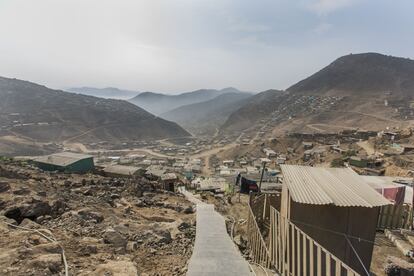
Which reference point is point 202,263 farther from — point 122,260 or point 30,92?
point 30,92

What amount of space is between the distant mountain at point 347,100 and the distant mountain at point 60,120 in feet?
135

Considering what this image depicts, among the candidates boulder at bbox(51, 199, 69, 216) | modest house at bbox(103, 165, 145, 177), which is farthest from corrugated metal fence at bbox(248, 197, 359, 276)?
modest house at bbox(103, 165, 145, 177)

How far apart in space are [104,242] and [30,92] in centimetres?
14490

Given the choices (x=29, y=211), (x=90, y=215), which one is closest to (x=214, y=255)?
(x=90, y=215)

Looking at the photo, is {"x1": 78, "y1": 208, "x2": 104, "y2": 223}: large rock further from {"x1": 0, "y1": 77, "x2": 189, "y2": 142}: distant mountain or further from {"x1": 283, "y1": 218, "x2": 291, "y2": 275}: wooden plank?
{"x1": 0, "y1": 77, "x2": 189, "y2": 142}: distant mountain

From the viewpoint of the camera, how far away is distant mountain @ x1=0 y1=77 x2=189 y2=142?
90.0 metres

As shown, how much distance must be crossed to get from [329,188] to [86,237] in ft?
23.0

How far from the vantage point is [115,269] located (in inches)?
237

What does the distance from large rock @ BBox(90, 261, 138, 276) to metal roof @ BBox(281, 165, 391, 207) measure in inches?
162

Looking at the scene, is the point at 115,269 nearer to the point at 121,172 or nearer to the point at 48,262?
the point at 48,262

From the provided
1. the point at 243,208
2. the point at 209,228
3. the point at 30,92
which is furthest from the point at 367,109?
the point at 30,92

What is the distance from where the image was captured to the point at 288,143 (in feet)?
220

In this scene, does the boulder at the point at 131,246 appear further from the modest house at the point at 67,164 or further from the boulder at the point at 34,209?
the modest house at the point at 67,164

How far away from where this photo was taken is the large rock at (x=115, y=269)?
5.80 meters
